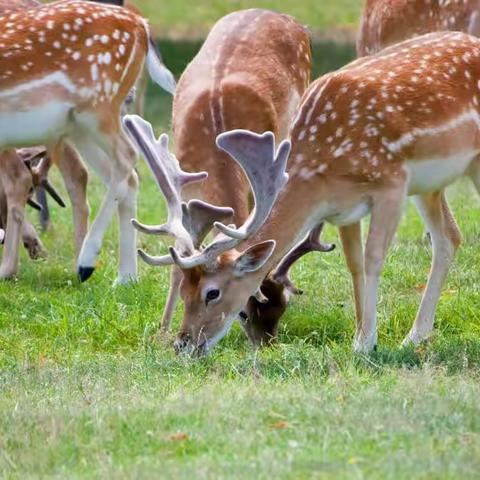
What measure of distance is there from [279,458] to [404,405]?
87 cm

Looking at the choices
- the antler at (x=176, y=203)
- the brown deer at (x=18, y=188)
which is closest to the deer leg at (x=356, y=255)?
the antler at (x=176, y=203)

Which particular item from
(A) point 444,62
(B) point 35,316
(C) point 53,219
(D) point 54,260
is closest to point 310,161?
Result: (A) point 444,62

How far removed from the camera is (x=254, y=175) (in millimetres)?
7387

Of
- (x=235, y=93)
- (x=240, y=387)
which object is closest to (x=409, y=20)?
(x=235, y=93)

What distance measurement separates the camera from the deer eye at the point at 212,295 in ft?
25.0

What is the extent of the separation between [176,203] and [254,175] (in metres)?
0.52

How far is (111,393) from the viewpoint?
22.5ft

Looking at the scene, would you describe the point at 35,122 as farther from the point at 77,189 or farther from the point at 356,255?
the point at 356,255

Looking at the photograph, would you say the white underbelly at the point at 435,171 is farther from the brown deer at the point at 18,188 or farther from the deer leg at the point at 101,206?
the brown deer at the point at 18,188

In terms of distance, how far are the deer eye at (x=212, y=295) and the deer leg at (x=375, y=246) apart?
758mm

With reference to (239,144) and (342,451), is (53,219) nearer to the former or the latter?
(239,144)

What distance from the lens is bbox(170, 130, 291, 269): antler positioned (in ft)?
23.9

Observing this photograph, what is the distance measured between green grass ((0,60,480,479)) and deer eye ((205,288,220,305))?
318 millimetres

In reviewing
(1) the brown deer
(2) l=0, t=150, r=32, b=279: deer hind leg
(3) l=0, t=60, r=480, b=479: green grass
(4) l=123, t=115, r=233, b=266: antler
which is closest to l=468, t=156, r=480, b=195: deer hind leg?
(3) l=0, t=60, r=480, b=479: green grass
